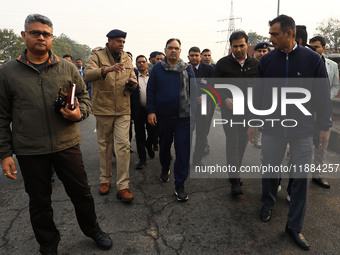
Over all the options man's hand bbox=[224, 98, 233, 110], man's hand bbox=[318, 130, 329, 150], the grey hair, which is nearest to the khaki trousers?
man's hand bbox=[224, 98, 233, 110]

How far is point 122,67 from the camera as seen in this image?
285 cm

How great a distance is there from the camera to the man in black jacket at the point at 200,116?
451 cm

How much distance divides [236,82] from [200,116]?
4.65 ft

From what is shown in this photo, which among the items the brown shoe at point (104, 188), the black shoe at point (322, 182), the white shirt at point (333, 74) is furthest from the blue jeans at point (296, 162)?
the brown shoe at point (104, 188)

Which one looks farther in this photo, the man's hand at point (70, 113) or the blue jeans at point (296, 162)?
the blue jeans at point (296, 162)

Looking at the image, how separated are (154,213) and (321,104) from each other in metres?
2.16

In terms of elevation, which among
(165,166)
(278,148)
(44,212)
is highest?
(278,148)

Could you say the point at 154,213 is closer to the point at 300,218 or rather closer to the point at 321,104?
the point at 300,218

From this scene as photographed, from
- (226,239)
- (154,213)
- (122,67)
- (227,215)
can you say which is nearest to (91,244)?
(154,213)

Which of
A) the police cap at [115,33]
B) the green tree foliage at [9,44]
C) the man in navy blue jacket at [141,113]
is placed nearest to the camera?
the police cap at [115,33]

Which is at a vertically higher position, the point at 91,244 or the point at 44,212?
the point at 44,212

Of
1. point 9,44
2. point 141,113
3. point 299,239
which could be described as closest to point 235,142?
point 299,239

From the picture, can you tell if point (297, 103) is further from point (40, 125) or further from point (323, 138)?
point (40, 125)

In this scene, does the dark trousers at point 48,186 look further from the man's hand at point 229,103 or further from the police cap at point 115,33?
the man's hand at point 229,103
